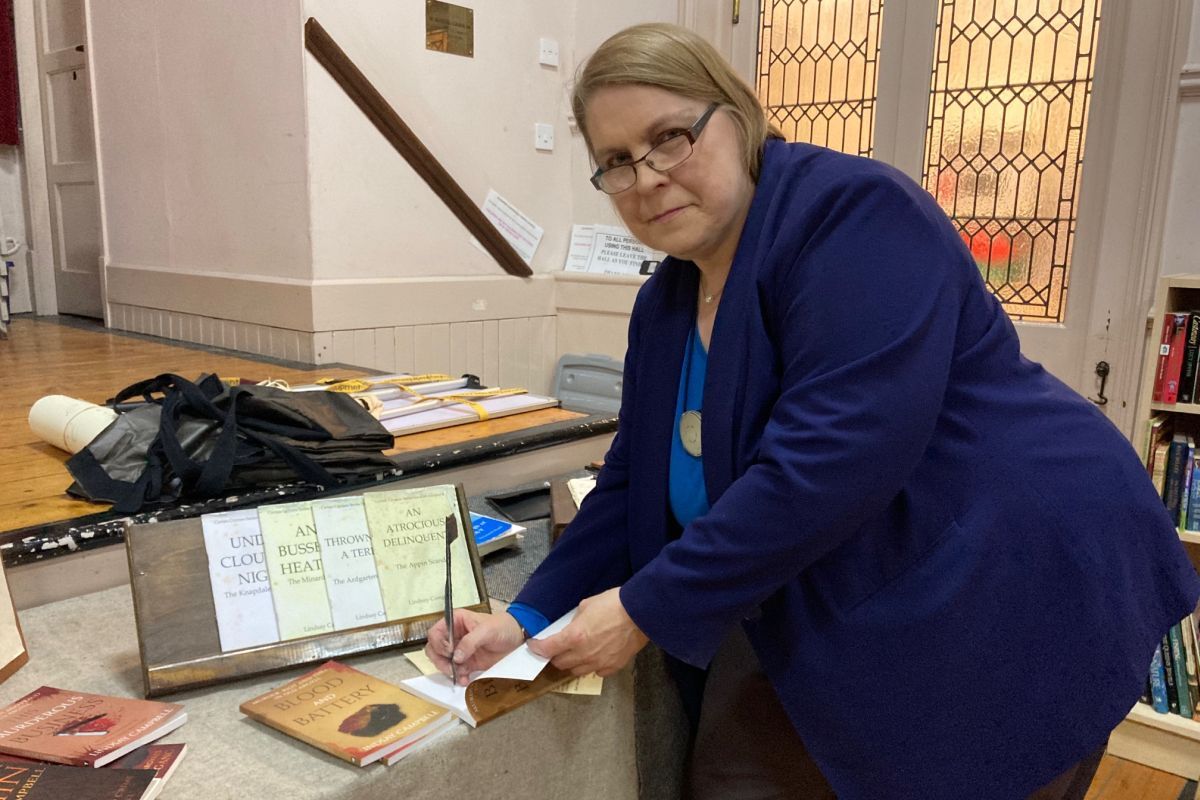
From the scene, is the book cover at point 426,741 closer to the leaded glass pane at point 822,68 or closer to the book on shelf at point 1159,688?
the book on shelf at point 1159,688

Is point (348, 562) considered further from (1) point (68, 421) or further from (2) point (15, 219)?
(2) point (15, 219)

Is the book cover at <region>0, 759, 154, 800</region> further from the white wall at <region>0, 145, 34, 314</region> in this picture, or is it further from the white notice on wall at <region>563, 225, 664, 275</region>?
the white wall at <region>0, 145, 34, 314</region>

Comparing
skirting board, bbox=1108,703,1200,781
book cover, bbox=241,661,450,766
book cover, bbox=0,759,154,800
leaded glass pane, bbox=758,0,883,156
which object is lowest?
skirting board, bbox=1108,703,1200,781

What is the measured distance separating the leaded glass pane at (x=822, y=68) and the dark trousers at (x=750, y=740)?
238cm

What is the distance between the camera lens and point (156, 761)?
0.79 metres

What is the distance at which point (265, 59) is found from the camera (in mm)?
2963

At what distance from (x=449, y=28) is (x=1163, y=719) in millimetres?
3045

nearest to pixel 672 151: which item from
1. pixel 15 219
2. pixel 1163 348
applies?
Answer: pixel 1163 348

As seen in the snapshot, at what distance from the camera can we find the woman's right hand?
0.98 metres

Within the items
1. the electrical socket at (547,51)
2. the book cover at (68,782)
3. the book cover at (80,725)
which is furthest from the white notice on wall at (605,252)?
the book cover at (68,782)

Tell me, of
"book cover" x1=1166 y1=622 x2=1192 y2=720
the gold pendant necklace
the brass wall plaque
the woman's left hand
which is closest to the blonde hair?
the gold pendant necklace

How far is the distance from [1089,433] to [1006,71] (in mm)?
2286

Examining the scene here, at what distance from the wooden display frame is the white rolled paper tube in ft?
2.01

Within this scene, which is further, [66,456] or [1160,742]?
[1160,742]
